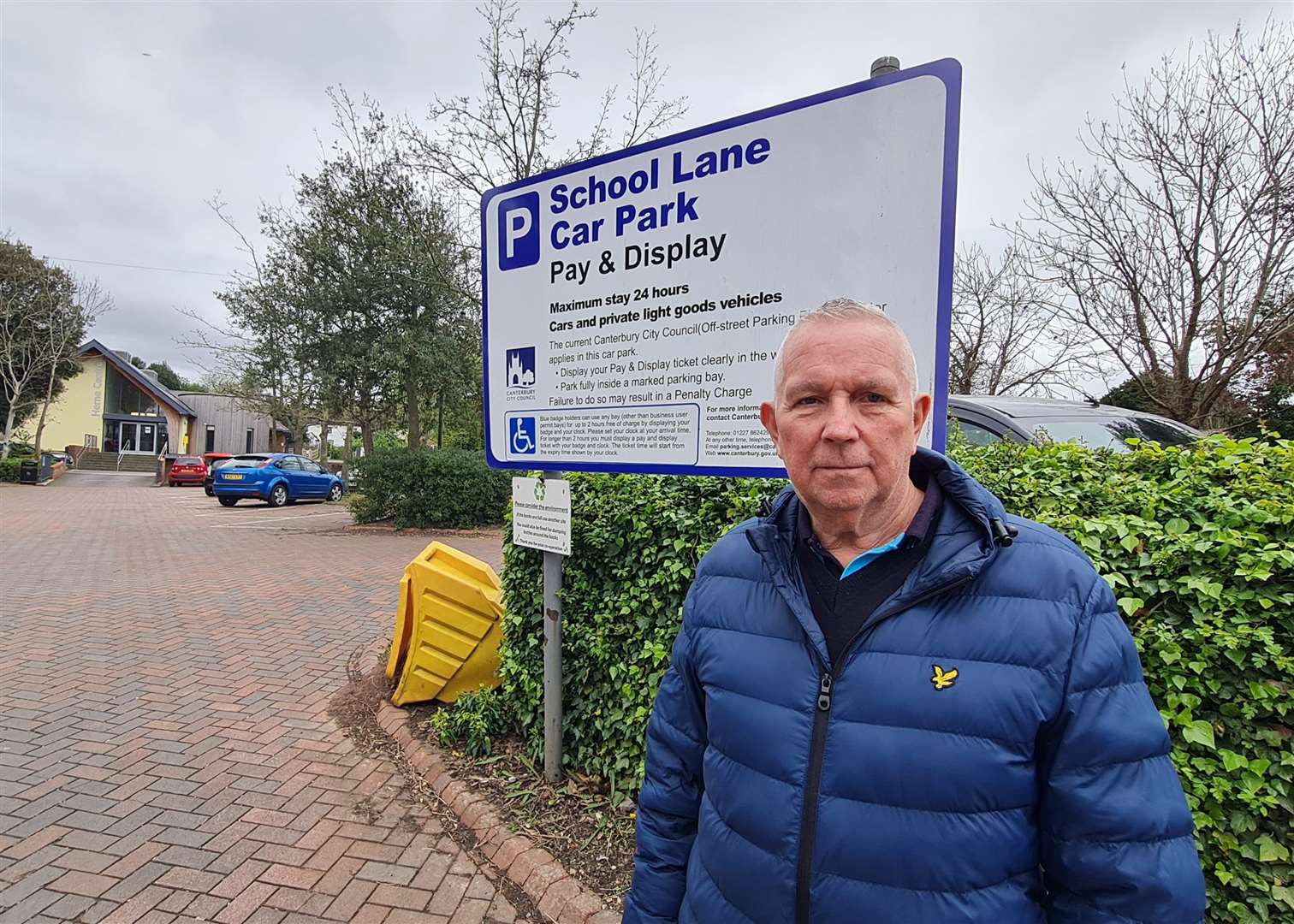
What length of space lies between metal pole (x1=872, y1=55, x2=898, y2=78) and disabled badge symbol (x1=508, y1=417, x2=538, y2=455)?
6.41ft

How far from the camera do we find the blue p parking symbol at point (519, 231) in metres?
3.28

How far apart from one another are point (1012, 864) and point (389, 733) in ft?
12.5

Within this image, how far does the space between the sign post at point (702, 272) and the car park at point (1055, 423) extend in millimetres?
2373

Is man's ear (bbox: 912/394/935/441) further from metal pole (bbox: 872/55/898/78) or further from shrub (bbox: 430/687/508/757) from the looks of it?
shrub (bbox: 430/687/508/757)

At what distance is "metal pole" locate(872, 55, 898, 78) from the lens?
7.40 feet

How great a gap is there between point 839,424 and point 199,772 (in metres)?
4.01

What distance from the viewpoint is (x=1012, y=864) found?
1.11m

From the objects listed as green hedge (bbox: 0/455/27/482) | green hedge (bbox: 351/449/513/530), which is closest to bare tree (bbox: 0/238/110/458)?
green hedge (bbox: 0/455/27/482)

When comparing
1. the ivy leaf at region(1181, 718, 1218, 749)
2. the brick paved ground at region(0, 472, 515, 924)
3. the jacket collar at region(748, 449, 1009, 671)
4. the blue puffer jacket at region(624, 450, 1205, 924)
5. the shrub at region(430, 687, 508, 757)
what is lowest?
the brick paved ground at region(0, 472, 515, 924)

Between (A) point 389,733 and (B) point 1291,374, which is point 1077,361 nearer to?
(B) point 1291,374

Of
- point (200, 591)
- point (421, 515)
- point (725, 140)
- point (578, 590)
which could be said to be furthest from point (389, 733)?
point (421, 515)

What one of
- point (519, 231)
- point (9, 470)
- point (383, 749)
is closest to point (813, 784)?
point (519, 231)

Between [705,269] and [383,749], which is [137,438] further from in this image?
[705,269]

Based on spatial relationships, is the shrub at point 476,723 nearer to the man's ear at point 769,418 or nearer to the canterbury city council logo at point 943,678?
the man's ear at point 769,418
